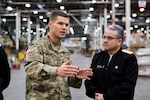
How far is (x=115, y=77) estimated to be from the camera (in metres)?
3.00

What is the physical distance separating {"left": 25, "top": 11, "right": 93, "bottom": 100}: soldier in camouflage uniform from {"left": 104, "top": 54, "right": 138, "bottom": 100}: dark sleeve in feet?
1.16

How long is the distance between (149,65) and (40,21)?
88.4 ft

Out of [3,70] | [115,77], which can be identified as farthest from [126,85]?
[3,70]

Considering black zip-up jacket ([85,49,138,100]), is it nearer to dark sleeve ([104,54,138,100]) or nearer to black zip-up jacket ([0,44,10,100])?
dark sleeve ([104,54,138,100])

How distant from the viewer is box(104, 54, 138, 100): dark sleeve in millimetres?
2945

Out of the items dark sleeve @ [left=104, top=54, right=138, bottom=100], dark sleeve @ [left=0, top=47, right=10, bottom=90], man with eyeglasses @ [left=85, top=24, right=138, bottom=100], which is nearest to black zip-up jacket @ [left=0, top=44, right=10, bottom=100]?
dark sleeve @ [left=0, top=47, right=10, bottom=90]

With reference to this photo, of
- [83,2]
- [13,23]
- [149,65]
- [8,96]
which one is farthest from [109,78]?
[13,23]

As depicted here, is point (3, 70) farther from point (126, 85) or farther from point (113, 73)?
point (126, 85)

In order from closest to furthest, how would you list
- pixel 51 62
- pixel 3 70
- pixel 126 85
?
pixel 51 62
pixel 126 85
pixel 3 70

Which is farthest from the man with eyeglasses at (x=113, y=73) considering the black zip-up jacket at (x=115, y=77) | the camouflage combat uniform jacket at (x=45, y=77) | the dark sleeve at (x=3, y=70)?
the dark sleeve at (x=3, y=70)

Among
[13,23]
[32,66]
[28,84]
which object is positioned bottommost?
[13,23]

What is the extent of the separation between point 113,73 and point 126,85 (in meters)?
0.17

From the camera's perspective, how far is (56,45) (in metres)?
2.79

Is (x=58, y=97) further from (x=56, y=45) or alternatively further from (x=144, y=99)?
(x=144, y=99)
